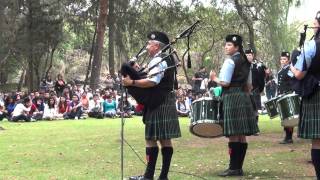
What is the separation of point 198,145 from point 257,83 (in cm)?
183

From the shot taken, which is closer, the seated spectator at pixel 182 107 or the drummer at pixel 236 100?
the drummer at pixel 236 100

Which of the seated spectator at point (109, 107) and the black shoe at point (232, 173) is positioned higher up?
the seated spectator at point (109, 107)

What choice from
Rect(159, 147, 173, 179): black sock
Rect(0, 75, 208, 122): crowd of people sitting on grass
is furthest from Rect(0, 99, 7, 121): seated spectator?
Rect(159, 147, 173, 179): black sock

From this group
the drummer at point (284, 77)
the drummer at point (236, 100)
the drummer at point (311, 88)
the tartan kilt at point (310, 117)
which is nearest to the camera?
the drummer at point (311, 88)

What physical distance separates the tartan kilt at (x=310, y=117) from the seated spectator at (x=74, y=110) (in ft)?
49.8

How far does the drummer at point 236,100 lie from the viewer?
21.9 ft

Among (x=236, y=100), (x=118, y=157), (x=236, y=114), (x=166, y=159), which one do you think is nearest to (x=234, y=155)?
(x=236, y=114)

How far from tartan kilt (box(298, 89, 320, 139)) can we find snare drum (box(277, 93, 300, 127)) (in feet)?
4.92

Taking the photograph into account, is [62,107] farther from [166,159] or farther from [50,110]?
[166,159]

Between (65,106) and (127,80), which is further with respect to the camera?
(65,106)

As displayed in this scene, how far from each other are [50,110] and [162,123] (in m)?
14.1

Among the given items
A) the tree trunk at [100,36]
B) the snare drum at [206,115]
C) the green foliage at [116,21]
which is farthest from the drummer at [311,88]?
the tree trunk at [100,36]

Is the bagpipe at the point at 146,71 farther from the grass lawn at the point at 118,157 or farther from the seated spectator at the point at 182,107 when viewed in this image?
the seated spectator at the point at 182,107

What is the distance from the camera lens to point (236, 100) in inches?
266
